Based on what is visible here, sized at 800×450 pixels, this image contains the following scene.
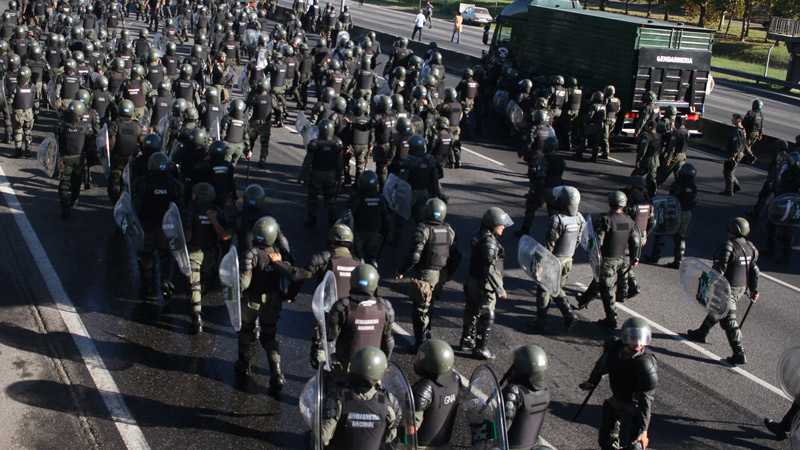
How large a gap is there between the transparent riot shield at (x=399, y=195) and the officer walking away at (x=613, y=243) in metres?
2.87

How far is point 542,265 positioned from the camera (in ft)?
29.1

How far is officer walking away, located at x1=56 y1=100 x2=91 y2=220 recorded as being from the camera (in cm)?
1184

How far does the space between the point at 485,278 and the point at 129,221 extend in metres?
4.26

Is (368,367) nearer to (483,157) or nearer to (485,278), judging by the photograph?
(485,278)

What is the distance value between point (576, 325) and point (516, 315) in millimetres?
755

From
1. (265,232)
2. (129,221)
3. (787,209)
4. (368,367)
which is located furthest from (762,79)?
A: (368,367)

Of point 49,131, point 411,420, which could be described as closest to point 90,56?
point 49,131

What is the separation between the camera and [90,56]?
18.6 m

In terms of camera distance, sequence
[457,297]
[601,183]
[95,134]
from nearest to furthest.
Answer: [457,297] → [95,134] → [601,183]

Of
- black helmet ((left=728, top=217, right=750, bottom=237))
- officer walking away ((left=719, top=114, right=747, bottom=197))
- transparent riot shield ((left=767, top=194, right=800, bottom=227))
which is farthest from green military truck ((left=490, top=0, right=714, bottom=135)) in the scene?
black helmet ((left=728, top=217, right=750, bottom=237))

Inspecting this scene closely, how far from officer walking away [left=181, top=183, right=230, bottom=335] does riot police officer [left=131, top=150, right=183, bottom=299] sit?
2.21 ft

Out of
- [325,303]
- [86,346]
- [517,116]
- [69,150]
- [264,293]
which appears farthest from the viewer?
[517,116]

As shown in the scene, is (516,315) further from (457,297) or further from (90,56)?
(90,56)

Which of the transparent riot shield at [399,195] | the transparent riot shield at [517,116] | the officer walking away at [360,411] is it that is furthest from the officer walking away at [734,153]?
the officer walking away at [360,411]
